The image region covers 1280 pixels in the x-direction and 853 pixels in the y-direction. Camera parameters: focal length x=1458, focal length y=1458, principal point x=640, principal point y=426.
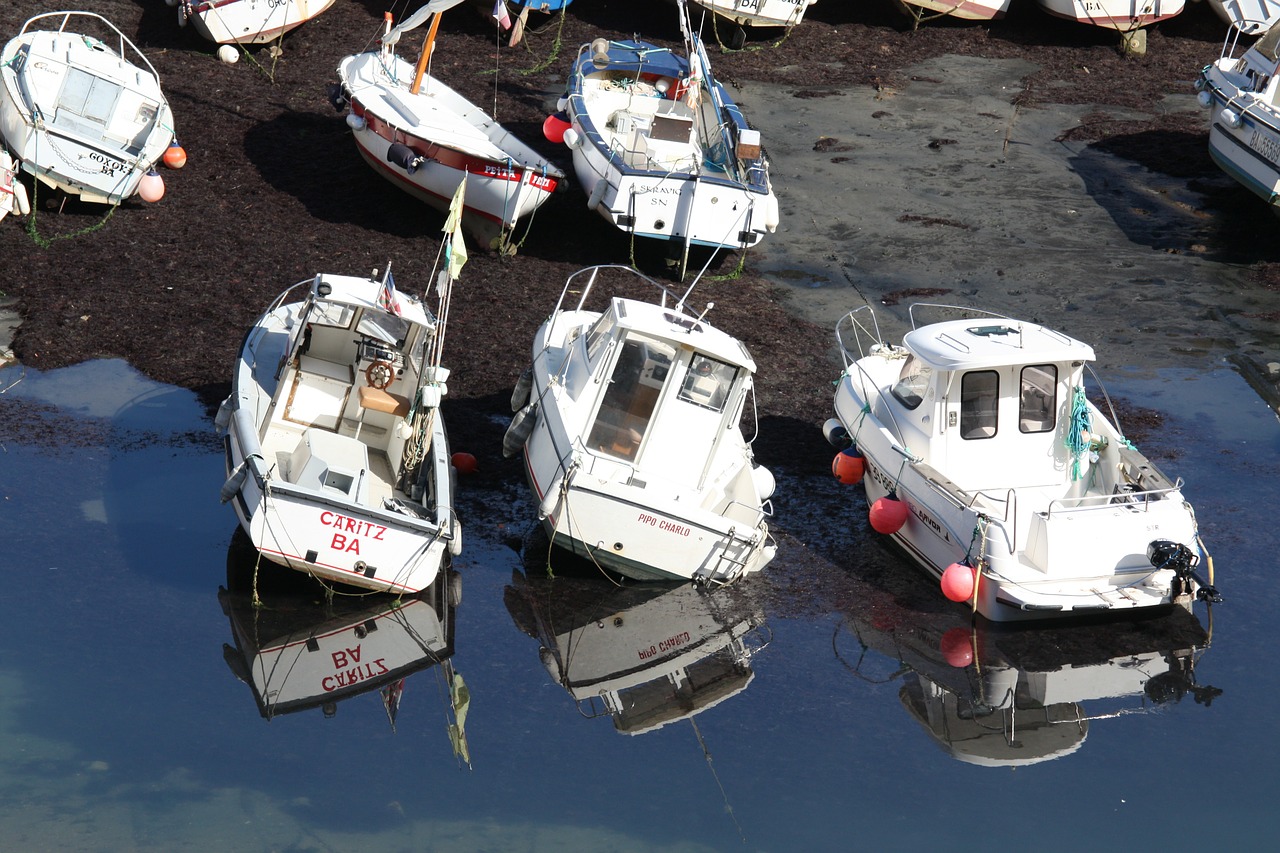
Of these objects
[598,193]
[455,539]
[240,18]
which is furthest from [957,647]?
[240,18]

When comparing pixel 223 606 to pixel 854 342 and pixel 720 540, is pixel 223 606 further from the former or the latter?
pixel 854 342

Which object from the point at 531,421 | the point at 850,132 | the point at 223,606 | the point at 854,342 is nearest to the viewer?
the point at 223,606

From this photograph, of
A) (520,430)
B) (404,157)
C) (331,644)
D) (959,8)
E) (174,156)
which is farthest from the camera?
(959,8)

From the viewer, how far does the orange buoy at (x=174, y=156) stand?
18.6 m

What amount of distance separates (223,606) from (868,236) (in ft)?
34.0

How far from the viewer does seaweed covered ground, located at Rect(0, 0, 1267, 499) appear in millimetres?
15547

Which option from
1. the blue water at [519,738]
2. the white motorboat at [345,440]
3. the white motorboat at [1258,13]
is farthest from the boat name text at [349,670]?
the white motorboat at [1258,13]

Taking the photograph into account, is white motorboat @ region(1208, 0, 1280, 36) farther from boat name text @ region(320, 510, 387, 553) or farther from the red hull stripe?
boat name text @ region(320, 510, 387, 553)

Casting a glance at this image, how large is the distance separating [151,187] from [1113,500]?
1212 centimetres

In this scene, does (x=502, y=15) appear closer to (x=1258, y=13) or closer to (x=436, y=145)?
(x=436, y=145)

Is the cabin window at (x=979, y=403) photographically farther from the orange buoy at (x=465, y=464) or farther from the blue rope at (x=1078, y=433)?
the orange buoy at (x=465, y=464)

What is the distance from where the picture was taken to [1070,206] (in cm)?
1995

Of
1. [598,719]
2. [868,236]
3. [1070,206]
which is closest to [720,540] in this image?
[598,719]

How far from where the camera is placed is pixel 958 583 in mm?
11883
